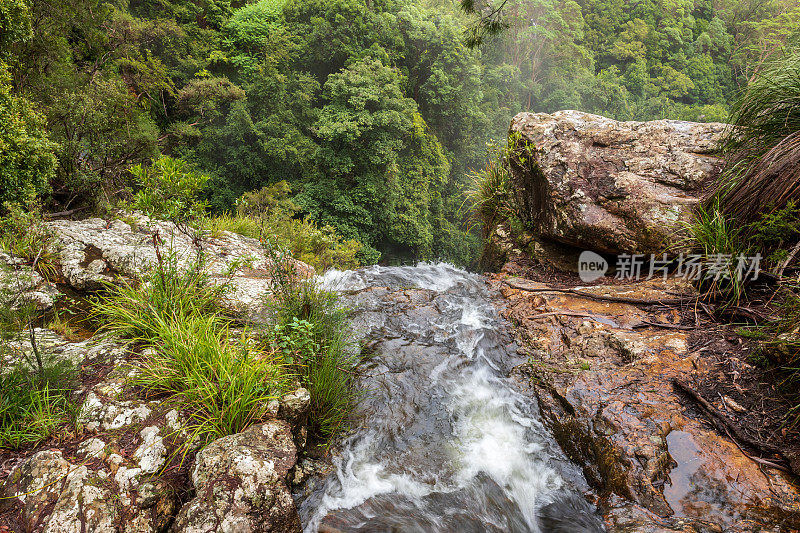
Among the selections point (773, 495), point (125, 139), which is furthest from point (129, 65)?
point (773, 495)

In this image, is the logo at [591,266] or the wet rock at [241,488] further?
the logo at [591,266]

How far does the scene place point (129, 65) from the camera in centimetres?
1153

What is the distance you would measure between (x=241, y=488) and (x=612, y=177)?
578cm

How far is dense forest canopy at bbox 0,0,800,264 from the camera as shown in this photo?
572cm

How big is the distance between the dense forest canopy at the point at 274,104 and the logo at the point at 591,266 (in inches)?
108

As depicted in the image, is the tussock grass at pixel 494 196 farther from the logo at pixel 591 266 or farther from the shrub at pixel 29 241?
the shrub at pixel 29 241

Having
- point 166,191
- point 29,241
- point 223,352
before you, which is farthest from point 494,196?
point 29,241

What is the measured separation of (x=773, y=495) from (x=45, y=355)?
182 inches

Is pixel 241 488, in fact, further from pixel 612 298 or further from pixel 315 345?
pixel 612 298

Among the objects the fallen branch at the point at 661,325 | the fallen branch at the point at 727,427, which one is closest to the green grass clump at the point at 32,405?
the fallen branch at the point at 727,427

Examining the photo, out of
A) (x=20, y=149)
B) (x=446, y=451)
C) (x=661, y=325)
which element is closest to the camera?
(x=446, y=451)

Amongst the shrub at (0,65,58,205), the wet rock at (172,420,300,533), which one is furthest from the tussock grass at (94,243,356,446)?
the shrub at (0,65,58,205)

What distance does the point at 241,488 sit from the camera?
188 centimetres

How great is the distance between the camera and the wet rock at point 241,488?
178 centimetres
